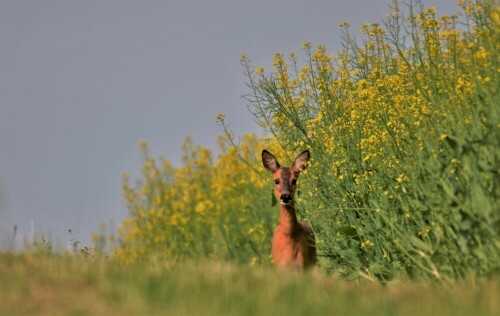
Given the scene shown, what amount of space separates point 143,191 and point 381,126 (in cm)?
536

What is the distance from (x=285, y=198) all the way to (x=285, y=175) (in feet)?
1.22

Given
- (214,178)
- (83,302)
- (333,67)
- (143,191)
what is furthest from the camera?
(214,178)

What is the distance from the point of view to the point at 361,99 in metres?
11.2

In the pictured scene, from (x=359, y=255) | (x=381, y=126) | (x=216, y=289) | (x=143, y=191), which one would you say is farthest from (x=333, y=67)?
(x=216, y=289)

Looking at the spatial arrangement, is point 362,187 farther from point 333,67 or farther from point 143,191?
point 143,191

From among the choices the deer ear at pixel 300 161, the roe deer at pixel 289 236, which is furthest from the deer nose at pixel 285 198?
the deer ear at pixel 300 161

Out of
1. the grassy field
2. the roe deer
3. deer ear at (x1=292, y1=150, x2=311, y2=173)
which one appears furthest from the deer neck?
the grassy field

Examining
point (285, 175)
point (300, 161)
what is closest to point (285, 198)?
point (285, 175)

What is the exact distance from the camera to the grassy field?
250 inches

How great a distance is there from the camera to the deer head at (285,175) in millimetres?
10094

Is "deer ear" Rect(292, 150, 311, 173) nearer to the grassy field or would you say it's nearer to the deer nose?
the deer nose

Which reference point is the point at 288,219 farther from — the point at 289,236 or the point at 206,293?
the point at 206,293

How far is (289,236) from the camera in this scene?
10.0m

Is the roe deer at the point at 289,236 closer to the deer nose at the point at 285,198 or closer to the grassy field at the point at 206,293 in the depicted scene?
the deer nose at the point at 285,198
